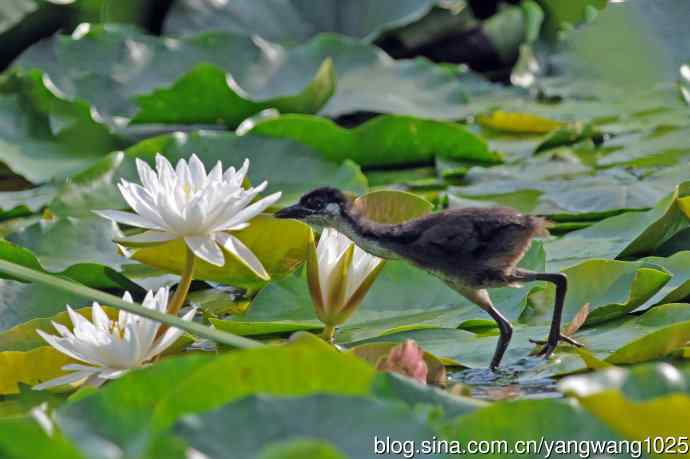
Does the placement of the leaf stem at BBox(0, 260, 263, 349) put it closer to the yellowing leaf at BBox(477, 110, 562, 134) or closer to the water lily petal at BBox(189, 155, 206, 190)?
the water lily petal at BBox(189, 155, 206, 190)

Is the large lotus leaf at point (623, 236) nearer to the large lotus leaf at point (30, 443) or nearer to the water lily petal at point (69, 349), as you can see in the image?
the water lily petal at point (69, 349)

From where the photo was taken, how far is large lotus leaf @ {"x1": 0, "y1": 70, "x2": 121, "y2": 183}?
16.1ft

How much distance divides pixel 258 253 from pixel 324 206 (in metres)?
0.32

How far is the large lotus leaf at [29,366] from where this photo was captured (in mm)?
2789

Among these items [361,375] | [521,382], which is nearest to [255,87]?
[521,382]

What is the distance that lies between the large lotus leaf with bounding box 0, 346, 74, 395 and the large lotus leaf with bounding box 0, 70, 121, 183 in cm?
206

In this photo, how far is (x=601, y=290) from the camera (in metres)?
3.10

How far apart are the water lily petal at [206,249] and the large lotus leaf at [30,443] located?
1.15 m

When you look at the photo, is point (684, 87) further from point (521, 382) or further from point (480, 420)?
point (480, 420)

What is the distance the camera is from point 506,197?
14.1ft

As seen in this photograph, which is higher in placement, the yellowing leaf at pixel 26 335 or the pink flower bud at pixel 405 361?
the pink flower bud at pixel 405 361

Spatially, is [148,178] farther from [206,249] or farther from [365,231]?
[365,231]

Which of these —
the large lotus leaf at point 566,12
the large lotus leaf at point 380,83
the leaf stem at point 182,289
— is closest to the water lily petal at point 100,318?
the leaf stem at point 182,289

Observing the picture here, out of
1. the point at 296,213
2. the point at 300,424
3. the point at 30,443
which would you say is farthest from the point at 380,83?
the point at 30,443
